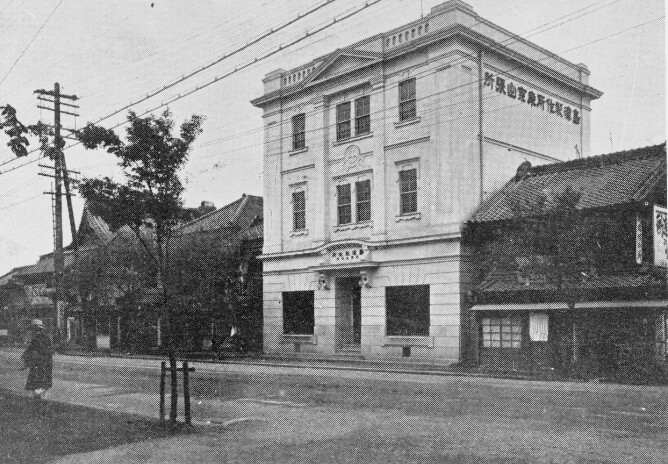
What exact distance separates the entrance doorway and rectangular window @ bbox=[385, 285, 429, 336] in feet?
7.61

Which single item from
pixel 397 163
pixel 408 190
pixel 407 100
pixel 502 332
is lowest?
pixel 502 332

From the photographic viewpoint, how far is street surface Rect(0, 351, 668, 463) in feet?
28.6

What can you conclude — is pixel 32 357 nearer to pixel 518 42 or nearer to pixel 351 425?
pixel 351 425

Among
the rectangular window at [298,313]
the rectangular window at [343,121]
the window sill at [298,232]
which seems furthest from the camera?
the window sill at [298,232]

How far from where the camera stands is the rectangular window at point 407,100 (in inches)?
1062

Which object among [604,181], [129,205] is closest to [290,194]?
[604,181]

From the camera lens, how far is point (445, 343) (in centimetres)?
2511

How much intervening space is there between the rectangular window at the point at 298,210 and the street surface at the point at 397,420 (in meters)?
12.3

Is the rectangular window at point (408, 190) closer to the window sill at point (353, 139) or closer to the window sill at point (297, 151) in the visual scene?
the window sill at point (353, 139)

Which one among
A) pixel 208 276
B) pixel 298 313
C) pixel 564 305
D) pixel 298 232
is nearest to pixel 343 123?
pixel 298 232

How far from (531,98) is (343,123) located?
798 centimetres

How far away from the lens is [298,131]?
31656 millimetres

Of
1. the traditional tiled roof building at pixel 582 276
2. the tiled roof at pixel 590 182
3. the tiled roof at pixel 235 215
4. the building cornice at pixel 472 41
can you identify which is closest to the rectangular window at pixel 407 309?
the traditional tiled roof building at pixel 582 276

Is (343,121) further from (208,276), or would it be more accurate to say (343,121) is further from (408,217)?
(208,276)
